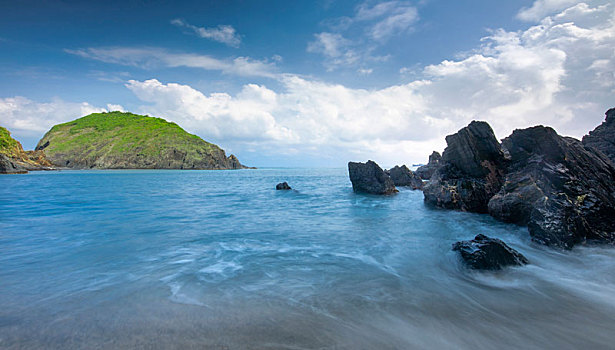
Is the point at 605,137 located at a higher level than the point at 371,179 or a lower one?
higher

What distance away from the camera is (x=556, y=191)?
31.1ft

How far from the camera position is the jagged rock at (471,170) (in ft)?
49.1

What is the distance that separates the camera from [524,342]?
3.50m

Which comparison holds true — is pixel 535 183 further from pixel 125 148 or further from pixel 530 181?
pixel 125 148

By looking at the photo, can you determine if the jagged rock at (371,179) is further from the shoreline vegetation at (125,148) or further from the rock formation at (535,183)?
the shoreline vegetation at (125,148)

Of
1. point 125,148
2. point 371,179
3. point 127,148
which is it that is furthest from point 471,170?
point 125,148

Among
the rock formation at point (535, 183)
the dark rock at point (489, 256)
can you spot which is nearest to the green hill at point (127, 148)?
the rock formation at point (535, 183)

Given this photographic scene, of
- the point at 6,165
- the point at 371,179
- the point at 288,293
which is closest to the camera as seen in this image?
the point at 288,293

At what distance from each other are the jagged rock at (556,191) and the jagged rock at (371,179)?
12.0 meters

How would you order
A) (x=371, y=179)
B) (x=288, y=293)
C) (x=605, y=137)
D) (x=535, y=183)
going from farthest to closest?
(x=371, y=179) → (x=605, y=137) → (x=535, y=183) → (x=288, y=293)

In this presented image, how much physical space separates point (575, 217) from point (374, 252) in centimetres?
671

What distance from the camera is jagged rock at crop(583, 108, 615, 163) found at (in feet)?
65.9

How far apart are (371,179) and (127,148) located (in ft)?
476

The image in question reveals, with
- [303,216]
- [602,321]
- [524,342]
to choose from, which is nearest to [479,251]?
[602,321]
